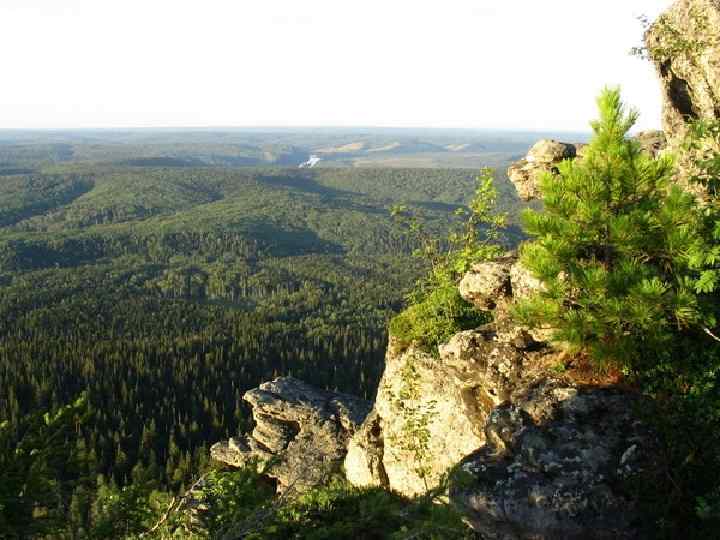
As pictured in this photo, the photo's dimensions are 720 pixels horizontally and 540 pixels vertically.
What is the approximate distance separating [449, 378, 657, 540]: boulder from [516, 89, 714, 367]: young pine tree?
154 centimetres

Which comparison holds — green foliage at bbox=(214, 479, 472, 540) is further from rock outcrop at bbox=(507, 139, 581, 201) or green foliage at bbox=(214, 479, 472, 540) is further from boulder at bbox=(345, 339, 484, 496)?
rock outcrop at bbox=(507, 139, 581, 201)

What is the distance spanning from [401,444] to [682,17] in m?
18.8

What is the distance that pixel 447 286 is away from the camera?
24250 mm

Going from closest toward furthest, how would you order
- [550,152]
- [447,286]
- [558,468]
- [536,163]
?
1. [558,468]
2. [550,152]
3. [536,163]
4. [447,286]

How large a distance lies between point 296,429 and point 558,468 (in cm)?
4385

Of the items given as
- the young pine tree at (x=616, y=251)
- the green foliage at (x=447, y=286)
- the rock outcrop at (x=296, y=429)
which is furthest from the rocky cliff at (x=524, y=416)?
the rock outcrop at (x=296, y=429)

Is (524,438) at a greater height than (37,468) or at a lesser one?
lesser

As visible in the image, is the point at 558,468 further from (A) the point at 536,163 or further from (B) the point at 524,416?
(A) the point at 536,163

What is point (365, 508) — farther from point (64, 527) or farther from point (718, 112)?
point (718, 112)

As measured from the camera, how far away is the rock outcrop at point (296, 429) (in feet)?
141

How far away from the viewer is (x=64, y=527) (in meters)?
12.0

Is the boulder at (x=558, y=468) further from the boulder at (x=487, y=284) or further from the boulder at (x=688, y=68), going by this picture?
the boulder at (x=688, y=68)

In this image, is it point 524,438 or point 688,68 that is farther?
point 688,68

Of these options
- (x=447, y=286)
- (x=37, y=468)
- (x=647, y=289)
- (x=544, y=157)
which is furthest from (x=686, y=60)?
(x=37, y=468)
